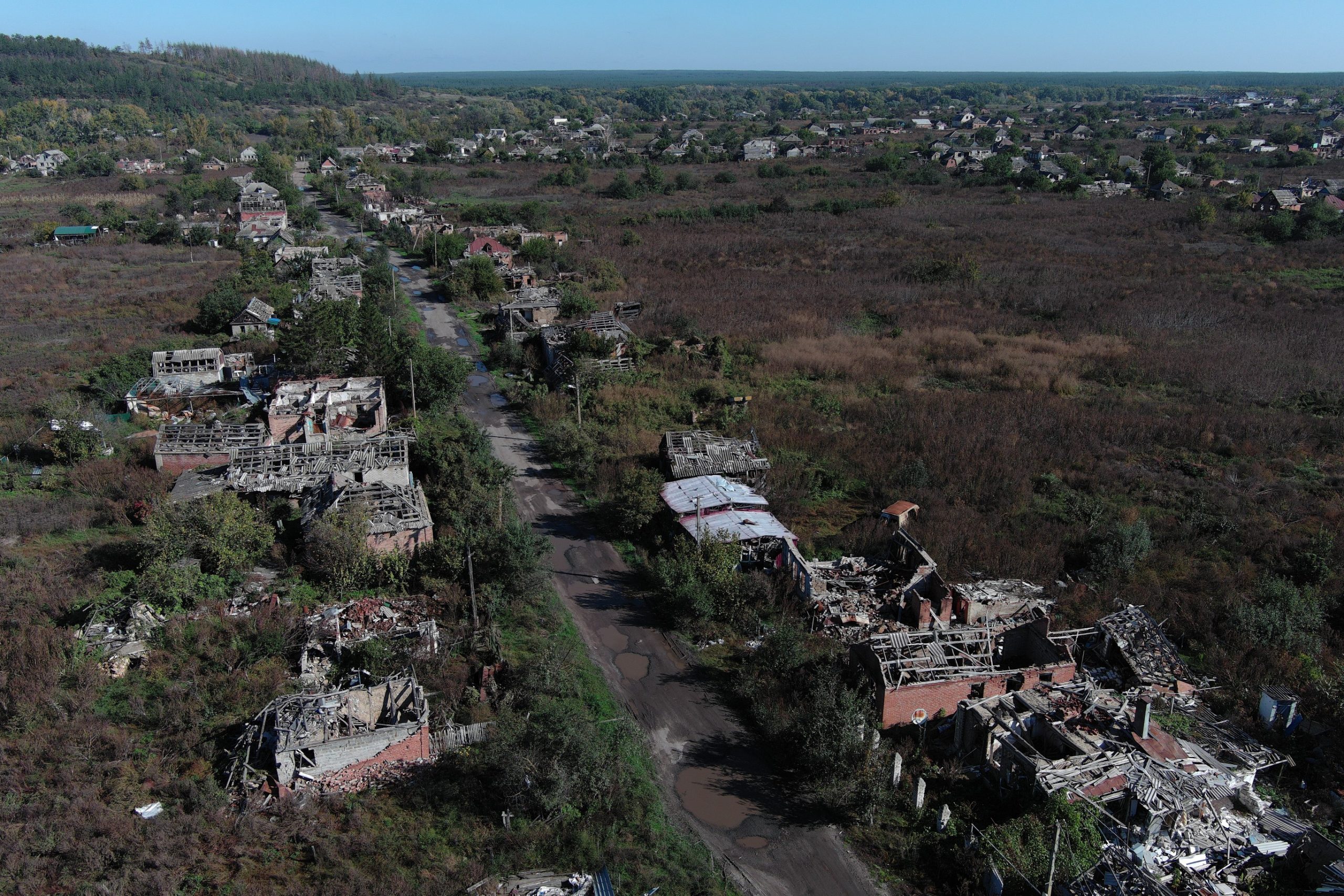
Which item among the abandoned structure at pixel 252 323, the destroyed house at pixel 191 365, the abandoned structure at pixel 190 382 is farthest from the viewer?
the abandoned structure at pixel 252 323

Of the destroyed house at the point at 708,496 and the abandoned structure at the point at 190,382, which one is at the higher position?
the abandoned structure at the point at 190,382

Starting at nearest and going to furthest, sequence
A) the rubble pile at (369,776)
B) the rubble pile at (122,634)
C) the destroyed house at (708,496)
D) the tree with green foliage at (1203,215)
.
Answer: the rubble pile at (369,776)
the rubble pile at (122,634)
the destroyed house at (708,496)
the tree with green foliage at (1203,215)

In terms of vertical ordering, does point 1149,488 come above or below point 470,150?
below

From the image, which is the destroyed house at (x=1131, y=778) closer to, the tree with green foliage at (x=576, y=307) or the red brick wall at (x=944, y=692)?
the red brick wall at (x=944, y=692)

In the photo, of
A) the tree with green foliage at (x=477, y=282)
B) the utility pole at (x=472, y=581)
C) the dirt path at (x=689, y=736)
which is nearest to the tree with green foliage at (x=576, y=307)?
the tree with green foliage at (x=477, y=282)

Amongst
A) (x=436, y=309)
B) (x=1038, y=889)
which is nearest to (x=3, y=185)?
(x=436, y=309)

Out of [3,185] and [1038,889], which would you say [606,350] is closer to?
[1038,889]

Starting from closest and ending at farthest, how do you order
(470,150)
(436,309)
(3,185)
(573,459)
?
(573,459)
(436,309)
(3,185)
(470,150)
